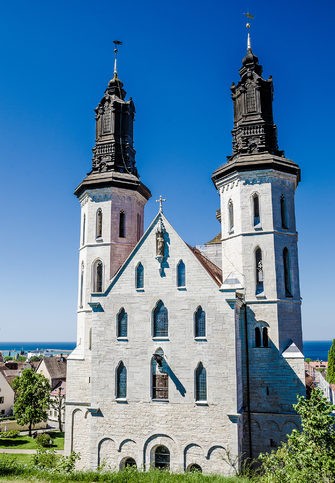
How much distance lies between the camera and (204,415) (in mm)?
23406

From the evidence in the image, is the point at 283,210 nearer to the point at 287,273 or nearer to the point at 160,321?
the point at 287,273

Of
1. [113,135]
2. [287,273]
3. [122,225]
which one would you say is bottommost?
[287,273]

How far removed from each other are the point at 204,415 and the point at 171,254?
376 inches

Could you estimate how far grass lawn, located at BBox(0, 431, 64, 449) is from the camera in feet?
151

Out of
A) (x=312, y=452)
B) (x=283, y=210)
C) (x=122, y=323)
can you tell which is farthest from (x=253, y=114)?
(x=312, y=452)

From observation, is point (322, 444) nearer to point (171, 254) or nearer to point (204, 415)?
point (204, 415)

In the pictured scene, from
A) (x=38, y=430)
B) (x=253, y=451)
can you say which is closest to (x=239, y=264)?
(x=253, y=451)

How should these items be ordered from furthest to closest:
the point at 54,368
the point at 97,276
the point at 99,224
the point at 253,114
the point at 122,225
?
the point at 54,368, the point at 122,225, the point at 99,224, the point at 97,276, the point at 253,114

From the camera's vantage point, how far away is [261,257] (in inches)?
1092

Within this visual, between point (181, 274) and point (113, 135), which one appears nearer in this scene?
point (181, 274)

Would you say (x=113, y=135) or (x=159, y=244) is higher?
Answer: (x=113, y=135)

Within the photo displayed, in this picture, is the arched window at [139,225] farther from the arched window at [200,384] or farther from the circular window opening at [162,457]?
the circular window opening at [162,457]

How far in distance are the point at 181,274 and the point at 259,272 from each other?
5765 mm

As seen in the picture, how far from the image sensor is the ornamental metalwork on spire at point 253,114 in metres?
29.3
